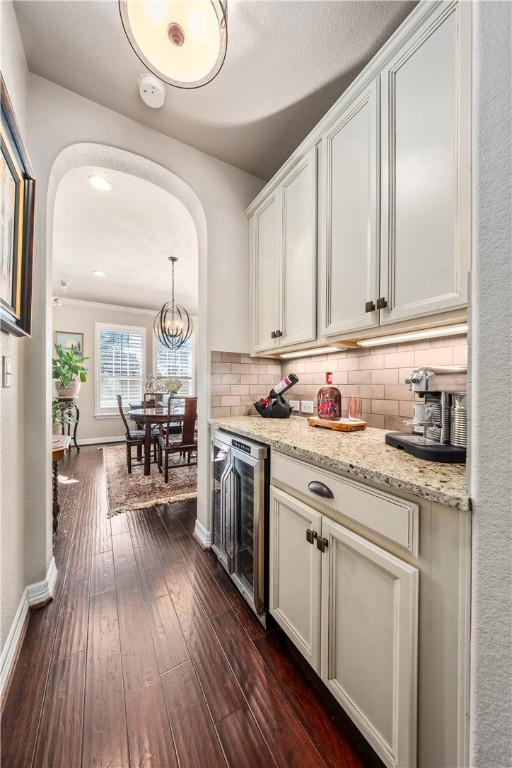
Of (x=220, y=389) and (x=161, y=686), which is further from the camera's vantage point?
(x=220, y=389)

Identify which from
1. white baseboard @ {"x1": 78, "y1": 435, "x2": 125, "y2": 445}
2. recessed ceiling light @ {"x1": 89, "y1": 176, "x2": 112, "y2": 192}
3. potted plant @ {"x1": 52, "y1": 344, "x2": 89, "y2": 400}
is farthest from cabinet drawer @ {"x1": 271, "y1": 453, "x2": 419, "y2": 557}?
white baseboard @ {"x1": 78, "y1": 435, "x2": 125, "y2": 445}

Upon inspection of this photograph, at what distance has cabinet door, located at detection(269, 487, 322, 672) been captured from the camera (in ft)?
3.33

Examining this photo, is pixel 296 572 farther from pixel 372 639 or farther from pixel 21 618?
pixel 21 618

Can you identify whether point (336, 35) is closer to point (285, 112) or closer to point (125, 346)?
point (285, 112)

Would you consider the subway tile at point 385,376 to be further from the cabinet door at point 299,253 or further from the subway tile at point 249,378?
the subway tile at point 249,378

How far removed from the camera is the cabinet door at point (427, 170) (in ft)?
3.09

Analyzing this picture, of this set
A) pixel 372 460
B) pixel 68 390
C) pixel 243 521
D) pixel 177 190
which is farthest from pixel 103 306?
pixel 372 460

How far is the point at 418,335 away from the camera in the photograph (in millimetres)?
1331

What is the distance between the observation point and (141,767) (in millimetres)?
845

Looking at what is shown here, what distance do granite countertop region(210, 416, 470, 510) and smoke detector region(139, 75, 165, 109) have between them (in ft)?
6.31

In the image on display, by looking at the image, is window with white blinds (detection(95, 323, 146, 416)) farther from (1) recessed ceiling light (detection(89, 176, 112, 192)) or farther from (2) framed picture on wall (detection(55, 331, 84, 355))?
(1) recessed ceiling light (detection(89, 176, 112, 192))

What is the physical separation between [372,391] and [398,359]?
0.79 feet

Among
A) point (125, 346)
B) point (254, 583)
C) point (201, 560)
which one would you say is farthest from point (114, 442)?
point (254, 583)

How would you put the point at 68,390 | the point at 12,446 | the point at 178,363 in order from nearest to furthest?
1. the point at 12,446
2. the point at 68,390
3. the point at 178,363
